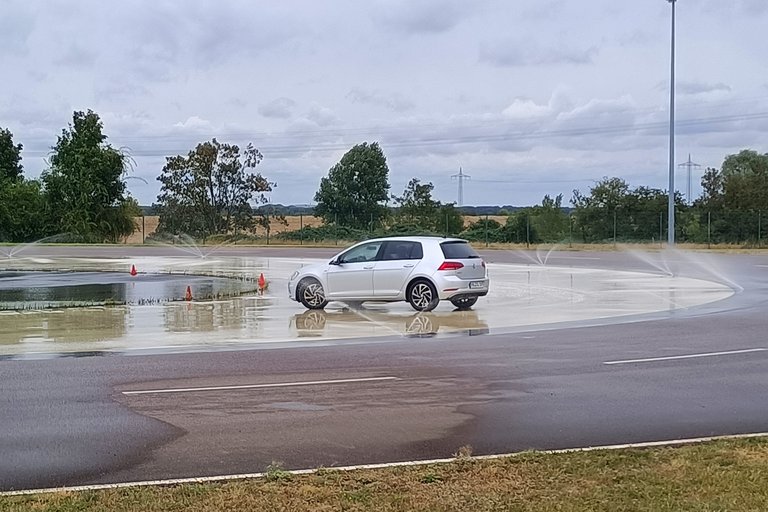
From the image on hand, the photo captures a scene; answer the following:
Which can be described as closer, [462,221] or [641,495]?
[641,495]

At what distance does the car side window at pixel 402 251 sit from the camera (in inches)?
779

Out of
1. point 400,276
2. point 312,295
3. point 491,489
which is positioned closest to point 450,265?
point 400,276

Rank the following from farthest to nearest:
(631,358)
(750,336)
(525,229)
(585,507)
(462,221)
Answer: (462,221) < (525,229) < (750,336) < (631,358) < (585,507)

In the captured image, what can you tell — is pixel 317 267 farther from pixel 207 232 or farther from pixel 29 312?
pixel 207 232

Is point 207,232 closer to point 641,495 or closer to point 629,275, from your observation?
point 629,275

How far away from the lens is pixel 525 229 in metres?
58.6

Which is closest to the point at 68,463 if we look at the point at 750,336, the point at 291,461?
the point at 291,461

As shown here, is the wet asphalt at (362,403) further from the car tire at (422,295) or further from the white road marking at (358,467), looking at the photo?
the car tire at (422,295)

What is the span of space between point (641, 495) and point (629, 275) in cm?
2563

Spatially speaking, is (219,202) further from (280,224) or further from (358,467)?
(358,467)

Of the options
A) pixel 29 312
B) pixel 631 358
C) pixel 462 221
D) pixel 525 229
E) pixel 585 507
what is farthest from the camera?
pixel 462 221

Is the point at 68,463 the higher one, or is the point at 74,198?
the point at 74,198

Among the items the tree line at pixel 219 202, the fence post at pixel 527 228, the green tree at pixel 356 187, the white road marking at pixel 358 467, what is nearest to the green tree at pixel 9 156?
the tree line at pixel 219 202

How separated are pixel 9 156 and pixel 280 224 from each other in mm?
24482
